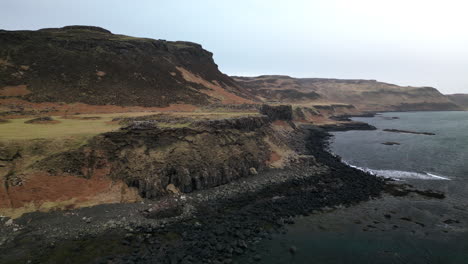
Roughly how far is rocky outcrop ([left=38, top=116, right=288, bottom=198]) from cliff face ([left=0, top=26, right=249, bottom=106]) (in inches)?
1058

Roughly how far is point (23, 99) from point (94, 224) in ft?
128

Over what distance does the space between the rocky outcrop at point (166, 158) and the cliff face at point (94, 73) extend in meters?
26.9

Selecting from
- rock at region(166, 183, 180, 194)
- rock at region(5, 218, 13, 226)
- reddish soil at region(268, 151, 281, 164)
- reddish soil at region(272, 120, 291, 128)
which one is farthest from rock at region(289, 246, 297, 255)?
reddish soil at region(272, 120, 291, 128)

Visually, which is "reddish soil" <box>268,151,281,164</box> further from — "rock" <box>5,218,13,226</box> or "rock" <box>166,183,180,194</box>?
"rock" <box>5,218,13,226</box>

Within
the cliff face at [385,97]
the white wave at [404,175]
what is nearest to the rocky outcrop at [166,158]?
the white wave at [404,175]

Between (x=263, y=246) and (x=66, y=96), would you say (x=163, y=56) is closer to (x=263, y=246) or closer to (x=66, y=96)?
(x=66, y=96)

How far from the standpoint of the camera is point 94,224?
19719 millimetres

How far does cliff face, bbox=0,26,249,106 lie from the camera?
4991 centimetres

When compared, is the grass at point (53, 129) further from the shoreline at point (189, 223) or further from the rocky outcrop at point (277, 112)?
the rocky outcrop at point (277, 112)

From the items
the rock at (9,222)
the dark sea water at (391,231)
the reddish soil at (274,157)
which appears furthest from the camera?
the reddish soil at (274,157)

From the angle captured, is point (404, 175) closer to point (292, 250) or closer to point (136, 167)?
point (292, 250)

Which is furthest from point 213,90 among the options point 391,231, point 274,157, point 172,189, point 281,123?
point 391,231

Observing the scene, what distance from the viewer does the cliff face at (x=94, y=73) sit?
4991 cm

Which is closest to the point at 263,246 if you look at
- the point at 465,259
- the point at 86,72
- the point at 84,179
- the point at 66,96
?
A: the point at 465,259
